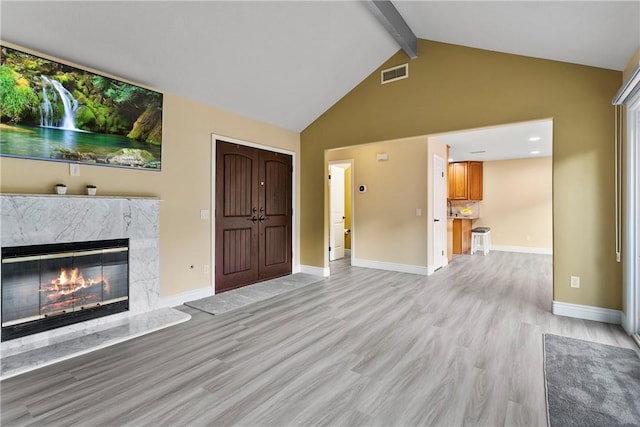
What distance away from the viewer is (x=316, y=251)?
17.8 ft

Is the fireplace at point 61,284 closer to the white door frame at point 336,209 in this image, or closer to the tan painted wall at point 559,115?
the tan painted wall at point 559,115

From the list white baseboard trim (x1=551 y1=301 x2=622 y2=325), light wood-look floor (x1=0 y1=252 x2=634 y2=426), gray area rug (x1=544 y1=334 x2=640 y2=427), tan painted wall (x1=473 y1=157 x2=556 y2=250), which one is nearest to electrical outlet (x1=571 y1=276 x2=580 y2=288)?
white baseboard trim (x1=551 y1=301 x2=622 y2=325)

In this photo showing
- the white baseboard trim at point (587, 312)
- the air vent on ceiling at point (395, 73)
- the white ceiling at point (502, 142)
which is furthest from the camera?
the white ceiling at point (502, 142)

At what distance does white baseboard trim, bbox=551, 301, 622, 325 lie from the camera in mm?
3131

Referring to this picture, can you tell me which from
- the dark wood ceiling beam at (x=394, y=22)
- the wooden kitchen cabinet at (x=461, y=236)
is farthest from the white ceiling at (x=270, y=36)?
the wooden kitchen cabinet at (x=461, y=236)

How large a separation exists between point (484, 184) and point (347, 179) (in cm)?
396

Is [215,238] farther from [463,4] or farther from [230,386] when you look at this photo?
[463,4]

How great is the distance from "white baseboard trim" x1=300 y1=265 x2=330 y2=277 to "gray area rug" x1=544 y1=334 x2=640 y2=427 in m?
3.26

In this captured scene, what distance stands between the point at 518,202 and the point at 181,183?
828 cm

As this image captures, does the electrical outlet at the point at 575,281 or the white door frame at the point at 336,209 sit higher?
the white door frame at the point at 336,209

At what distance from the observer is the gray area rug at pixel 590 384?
1.77 meters

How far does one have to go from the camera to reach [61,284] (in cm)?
285

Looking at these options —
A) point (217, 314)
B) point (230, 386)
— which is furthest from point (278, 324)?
point (230, 386)

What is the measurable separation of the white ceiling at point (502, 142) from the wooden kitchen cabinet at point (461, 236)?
1726 mm
